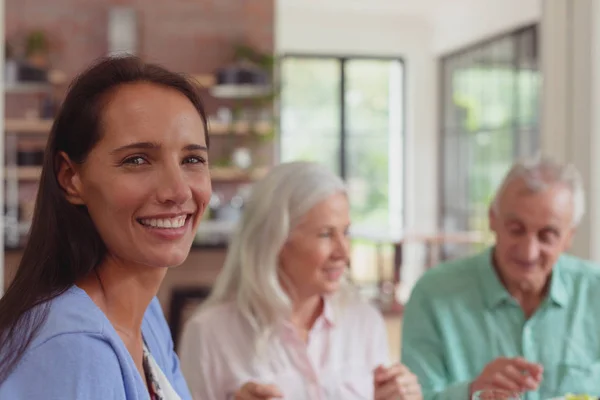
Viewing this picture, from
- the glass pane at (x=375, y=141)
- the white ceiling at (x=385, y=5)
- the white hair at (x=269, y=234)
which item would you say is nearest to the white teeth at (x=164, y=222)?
the white hair at (x=269, y=234)

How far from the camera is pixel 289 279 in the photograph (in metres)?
2.04

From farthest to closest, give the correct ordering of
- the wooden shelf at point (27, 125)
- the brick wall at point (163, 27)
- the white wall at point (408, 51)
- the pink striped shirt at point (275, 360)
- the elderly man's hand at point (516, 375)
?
the white wall at point (408, 51), the brick wall at point (163, 27), the wooden shelf at point (27, 125), the pink striped shirt at point (275, 360), the elderly man's hand at point (516, 375)

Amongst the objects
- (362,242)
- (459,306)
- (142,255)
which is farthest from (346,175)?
(142,255)

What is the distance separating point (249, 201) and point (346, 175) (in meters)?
7.71

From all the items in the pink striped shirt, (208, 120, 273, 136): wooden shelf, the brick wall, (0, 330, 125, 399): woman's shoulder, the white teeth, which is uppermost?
the brick wall

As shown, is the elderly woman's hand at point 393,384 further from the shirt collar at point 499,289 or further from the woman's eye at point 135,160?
the woman's eye at point 135,160

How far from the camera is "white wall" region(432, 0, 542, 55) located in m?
7.57

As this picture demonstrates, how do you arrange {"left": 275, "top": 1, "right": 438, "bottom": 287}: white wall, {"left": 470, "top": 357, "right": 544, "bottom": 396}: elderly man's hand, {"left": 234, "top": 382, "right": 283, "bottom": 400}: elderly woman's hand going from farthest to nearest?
{"left": 275, "top": 1, "right": 438, "bottom": 287}: white wall → {"left": 470, "top": 357, "right": 544, "bottom": 396}: elderly man's hand → {"left": 234, "top": 382, "right": 283, "bottom": 400}: elderly woman's hand

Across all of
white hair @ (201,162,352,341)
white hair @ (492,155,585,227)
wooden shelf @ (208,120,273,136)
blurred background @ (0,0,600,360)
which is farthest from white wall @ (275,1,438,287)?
white hair @ (201,162,352,341)

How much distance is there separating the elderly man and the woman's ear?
1.26 metres

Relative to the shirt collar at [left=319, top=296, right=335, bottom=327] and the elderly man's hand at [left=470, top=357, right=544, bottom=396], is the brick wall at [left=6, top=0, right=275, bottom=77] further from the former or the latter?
the elderly man's hand at [left=470, top=357, right=544, bottom=396]

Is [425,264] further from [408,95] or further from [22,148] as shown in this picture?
[22,148]

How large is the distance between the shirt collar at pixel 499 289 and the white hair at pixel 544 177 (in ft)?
0.53

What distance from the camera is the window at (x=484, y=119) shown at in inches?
298
